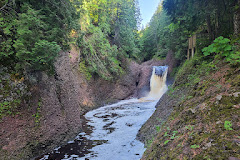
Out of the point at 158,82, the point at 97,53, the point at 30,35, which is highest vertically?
the point at 97,53

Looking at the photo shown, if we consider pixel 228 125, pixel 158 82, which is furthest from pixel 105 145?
pixel 158 82

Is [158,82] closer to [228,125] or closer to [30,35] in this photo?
[30,35]

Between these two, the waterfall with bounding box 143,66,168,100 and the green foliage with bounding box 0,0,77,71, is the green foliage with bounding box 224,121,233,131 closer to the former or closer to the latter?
the green foliage with bounding box 0,0,77,71

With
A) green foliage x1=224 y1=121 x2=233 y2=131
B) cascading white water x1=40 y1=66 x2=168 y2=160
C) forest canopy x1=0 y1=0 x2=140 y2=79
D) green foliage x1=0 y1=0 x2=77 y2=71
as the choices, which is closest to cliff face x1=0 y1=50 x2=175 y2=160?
cascading white water x1=40 y1=66 x2=168 y2=160

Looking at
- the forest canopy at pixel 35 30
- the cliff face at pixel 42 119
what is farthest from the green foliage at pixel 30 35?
the cliff face at pixel 42 119

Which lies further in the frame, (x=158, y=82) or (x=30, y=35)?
(x=158, y=82)

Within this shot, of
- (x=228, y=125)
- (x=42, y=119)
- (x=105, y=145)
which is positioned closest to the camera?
(x=228, y=125)

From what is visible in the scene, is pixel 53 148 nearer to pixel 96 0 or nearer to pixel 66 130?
pixel 66 130

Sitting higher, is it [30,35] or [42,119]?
[30,35]

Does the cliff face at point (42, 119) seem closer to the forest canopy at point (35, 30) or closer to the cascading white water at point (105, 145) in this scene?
the cascading white water at point (105, 145)

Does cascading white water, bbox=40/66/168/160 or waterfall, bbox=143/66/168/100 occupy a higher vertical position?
waterfall, bbox=143/66/168/100

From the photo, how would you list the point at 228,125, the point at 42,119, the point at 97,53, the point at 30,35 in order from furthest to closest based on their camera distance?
the point at 97,53 → the point at 42,119 → the point at 30,35 → the point at 228,125

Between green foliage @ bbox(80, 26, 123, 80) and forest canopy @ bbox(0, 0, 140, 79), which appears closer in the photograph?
forest canopy @ bbox(0, 0, 140, 79)

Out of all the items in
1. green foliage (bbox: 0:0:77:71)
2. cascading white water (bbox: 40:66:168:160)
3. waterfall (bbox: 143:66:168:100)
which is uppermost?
green foliage (bbox: 0:0:77:71)
